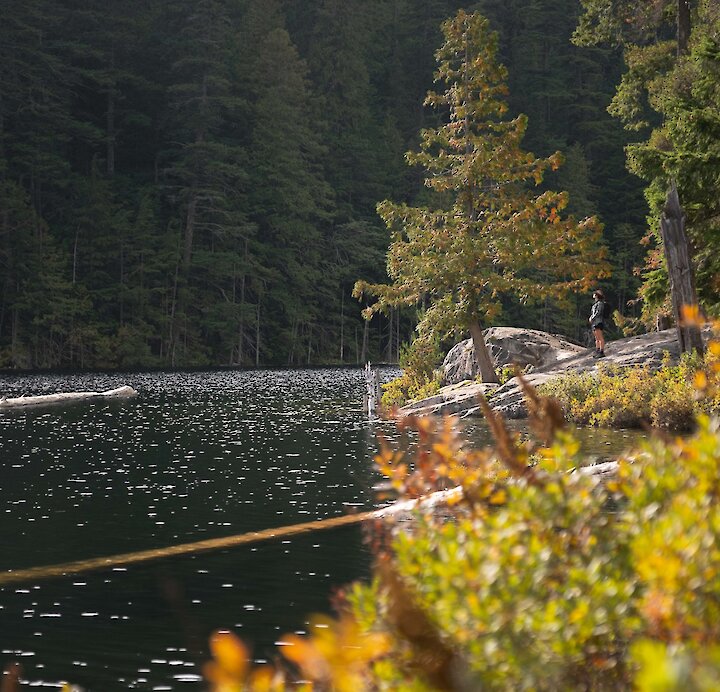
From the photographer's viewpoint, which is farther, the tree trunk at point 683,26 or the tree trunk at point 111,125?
the tree trunk at point 111,125

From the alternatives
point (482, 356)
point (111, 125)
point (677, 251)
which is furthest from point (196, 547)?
point (111, 125)

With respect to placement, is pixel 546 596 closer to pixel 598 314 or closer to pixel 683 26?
pixel 598 314

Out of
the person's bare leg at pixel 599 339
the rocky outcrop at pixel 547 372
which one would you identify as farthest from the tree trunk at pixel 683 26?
the person's bare leg at pixel 599 339

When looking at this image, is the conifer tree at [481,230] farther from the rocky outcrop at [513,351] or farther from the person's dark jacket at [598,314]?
the person's dark jacket at [598,314]

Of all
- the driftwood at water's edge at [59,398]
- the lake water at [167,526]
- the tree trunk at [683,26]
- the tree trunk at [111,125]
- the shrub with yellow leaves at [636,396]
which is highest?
the tree trunk at [111,125]

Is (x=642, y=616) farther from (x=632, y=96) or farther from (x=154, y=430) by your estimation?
(x=632, y=96)

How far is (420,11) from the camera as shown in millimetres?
86875

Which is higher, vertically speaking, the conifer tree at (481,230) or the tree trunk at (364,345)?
the conifer tree at (481,230)

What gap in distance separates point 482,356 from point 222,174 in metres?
41.2

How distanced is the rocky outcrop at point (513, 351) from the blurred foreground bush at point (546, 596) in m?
26.6

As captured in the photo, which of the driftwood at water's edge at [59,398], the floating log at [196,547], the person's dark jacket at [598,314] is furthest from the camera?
the driftwood at water's edge at [59,398]

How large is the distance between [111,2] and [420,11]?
25.7 m

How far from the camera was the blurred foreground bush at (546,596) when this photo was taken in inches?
119

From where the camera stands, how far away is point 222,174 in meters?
68.8
